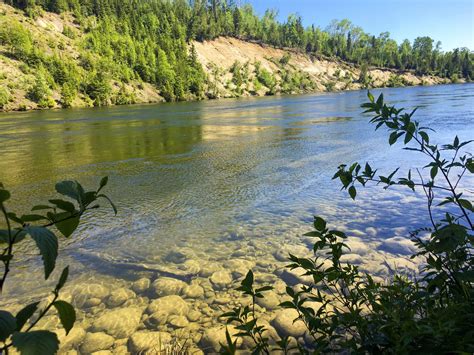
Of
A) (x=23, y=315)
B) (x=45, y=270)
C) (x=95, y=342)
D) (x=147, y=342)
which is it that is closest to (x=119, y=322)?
(x=95, y=342)

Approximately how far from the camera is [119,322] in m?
5.11

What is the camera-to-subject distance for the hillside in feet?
288

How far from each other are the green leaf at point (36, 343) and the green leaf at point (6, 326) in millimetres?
77

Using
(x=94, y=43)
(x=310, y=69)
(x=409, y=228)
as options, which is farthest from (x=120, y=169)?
(x=310, y=69)

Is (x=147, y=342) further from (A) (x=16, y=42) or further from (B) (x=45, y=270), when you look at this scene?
(A) (x=16, y=42)

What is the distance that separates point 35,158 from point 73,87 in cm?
8350

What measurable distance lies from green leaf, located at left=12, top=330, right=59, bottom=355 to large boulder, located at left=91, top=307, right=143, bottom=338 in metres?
4.13

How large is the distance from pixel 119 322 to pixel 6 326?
169 inches

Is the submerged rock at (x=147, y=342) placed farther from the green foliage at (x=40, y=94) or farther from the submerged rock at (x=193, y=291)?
the green foliage at (x=40, y=94)

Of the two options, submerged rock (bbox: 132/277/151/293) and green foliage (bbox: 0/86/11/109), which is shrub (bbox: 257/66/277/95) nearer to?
green foliage (bbox: 0/86/11/109)

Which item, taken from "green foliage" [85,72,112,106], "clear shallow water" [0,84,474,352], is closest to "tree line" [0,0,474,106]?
"green foliage" [85,72,112,106]

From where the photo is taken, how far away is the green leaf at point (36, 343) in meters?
1.12

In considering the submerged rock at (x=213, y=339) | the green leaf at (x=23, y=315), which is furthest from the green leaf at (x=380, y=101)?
the submerged rock at (x=213, y=339)

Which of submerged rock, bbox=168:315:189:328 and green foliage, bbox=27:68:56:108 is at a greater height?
green foliage, bbox=27:68:56:108
